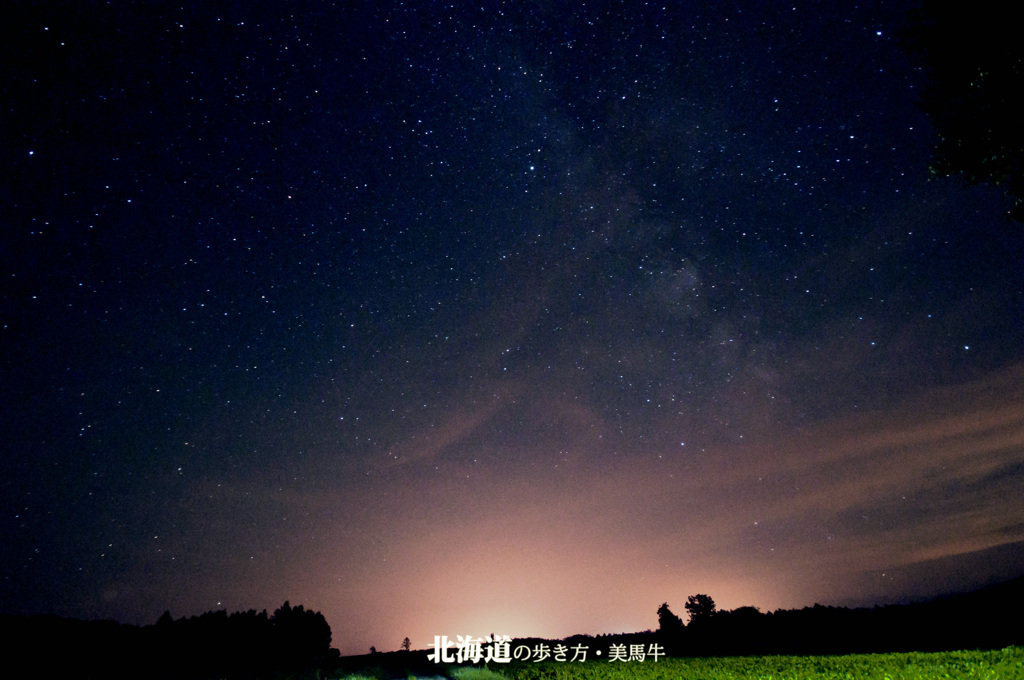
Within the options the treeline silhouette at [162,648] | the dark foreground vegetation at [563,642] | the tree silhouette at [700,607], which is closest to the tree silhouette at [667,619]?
the tree silhouette at [700,607]

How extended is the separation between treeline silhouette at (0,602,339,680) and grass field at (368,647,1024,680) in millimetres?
9829

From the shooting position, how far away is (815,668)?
1261 cm

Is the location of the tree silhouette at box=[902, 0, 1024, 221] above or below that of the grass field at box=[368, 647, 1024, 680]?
above

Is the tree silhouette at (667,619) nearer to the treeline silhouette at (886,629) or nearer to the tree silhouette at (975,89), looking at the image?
the treeline silhouette at (886,629)

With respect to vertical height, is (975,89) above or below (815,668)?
above

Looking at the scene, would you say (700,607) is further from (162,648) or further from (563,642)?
(162,648)

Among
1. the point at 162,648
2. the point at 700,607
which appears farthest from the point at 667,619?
the point at 162,648

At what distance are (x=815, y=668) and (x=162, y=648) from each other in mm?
37114

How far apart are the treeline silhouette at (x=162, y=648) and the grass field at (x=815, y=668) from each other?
983 centimetres

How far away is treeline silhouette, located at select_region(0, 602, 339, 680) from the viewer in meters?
21.0

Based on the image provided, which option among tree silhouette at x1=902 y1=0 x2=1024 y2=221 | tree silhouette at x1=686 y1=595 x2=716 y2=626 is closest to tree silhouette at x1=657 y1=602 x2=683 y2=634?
tree silhouette at x1=686 y1=595 x2=716 y2=626

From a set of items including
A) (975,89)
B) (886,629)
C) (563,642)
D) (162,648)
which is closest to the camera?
(975,89)

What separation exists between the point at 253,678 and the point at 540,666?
998 cm

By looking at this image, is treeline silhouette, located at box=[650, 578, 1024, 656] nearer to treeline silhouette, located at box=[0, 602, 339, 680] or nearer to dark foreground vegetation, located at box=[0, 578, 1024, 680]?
dark foreground vegetation, located at box=[0, 578, 1024, 680]
